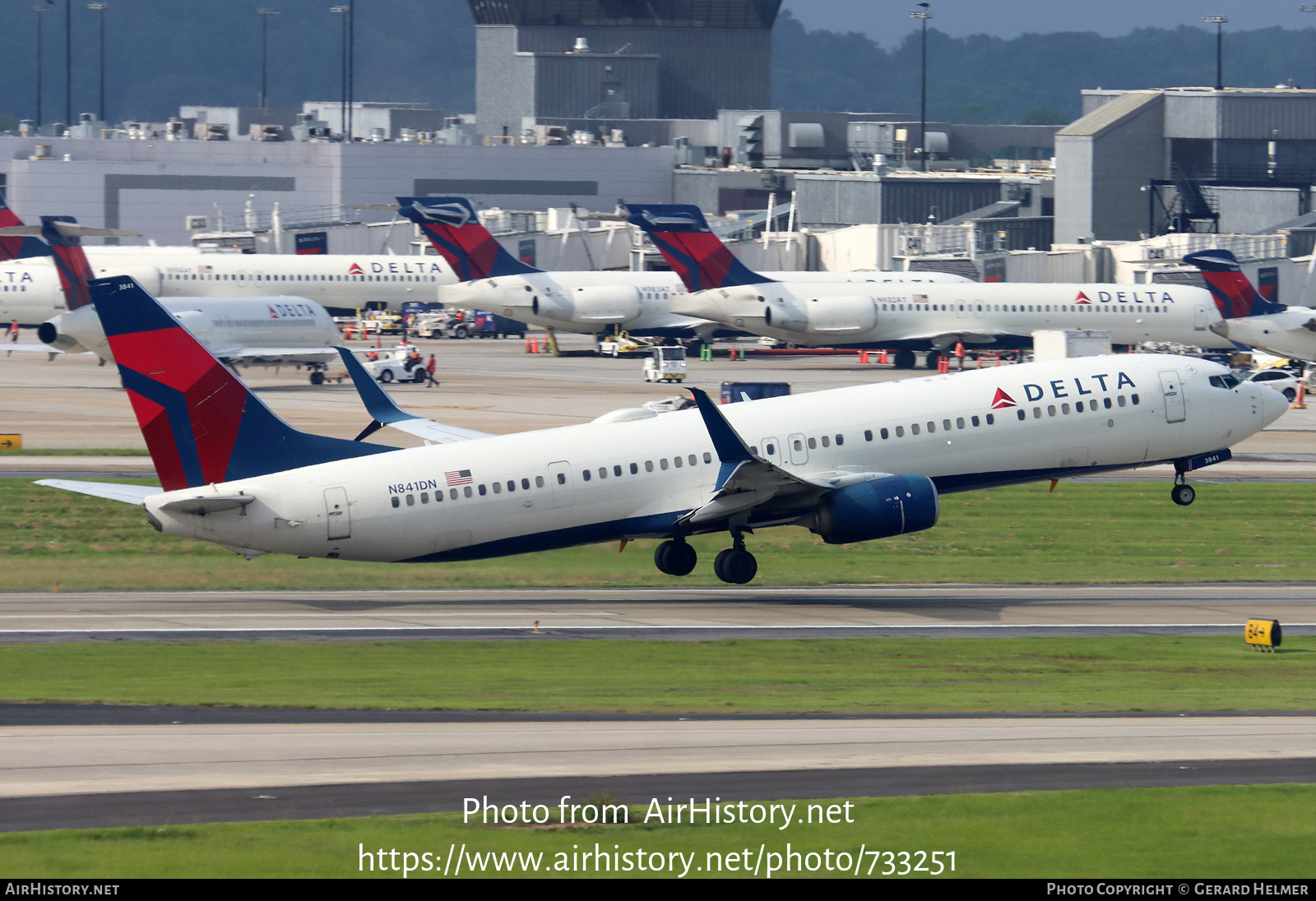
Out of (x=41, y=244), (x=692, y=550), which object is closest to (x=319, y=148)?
(x=41, y=244)

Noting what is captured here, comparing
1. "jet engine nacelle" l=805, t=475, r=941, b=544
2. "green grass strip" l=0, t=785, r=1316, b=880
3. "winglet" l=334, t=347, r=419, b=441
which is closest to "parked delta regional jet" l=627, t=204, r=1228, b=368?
"winglet" l=334, t=347, r=419, b=441

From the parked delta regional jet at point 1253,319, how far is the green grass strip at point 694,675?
5781cm

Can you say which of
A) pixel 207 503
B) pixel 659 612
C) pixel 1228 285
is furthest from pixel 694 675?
pixel 1228 285

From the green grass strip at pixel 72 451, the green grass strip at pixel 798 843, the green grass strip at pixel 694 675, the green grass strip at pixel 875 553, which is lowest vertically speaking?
the green grass strip at pixel 694 675

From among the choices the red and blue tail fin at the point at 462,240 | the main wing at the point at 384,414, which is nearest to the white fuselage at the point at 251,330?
the red and blue tail fin at the point at 462,240

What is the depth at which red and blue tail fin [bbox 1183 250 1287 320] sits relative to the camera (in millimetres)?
93062

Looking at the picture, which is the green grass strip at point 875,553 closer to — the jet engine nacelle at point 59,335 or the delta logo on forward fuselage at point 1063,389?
the delta logo on forward fuselage at point 1063,389

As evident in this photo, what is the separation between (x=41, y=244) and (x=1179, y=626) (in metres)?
112

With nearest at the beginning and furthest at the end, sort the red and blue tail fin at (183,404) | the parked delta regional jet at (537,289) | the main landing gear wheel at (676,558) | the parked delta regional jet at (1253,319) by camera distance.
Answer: the red and blue tail fin at (183,404) < the main landing gear wheel at (676,558) < the parked delta regional jet at (1253,319) < the parked delta regional jet at (537,289)

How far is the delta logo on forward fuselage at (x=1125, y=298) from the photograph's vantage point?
11012cm

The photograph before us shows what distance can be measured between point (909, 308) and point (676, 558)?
68486mm

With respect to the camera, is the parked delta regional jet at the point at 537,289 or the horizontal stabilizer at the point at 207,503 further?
the parked delta regional jet at the point at 537,289
